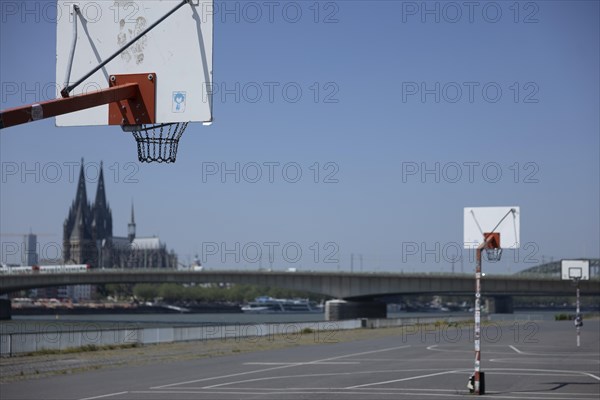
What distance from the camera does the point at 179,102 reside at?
1016cm

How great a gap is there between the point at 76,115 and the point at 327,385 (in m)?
17.8

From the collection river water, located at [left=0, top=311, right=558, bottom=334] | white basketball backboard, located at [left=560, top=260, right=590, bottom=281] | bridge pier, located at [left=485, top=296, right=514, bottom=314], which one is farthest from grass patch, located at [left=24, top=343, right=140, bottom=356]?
bridge pier, located at [left=485, top=296, right=514, bottom=314]

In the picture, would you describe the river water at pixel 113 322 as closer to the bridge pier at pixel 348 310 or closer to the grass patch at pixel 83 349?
the bridge pier at pixel 348 310

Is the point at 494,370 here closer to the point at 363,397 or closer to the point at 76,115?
the point at 363,397

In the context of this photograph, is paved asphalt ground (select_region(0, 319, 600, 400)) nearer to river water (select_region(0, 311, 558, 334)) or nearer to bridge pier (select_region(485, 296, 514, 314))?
river water (select_region(0, 311, 558, 334))

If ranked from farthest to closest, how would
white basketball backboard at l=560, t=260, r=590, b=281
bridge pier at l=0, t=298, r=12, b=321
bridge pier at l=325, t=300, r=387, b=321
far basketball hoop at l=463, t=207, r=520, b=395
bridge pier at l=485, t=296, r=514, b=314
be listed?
1. bridge pier at l=485, t=296, r=514, b=314
2. bridge pier at l=0, t=298, r=12, b=321
3. bridge pier at l=325, t=300, r=387, b=321
4. white basketball backboard at l=560, t=260, r=590, b=281
5. far basketball hoop at l=463, t=207, r=520, b=395

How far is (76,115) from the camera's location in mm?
10617

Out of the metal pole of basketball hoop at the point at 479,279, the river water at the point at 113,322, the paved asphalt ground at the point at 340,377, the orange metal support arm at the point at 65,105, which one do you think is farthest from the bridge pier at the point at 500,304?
the orange metal support arm at the point at 65,105

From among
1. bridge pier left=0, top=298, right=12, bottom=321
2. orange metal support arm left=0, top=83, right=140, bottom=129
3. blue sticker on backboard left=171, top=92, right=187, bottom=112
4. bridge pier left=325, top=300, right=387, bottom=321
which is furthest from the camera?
bridge pier left=0, top=298, right=12, bottom=321

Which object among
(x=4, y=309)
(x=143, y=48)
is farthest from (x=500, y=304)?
(x=143, y=48)

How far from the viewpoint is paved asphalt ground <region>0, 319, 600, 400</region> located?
2444 cm

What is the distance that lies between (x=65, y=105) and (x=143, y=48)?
1.30 meters

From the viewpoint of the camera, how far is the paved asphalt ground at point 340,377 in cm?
2444

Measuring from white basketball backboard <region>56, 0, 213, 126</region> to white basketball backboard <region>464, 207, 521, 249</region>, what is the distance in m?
16.6
